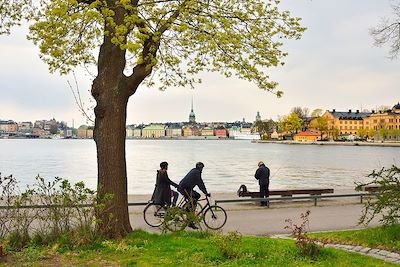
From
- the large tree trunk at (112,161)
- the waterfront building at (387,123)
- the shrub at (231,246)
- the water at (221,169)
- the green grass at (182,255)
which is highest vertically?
the waterfront building at (387,123)

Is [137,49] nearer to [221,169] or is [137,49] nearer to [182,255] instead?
[182,255]

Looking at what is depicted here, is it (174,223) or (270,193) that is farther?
(270,193)

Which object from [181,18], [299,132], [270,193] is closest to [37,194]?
[181,18]

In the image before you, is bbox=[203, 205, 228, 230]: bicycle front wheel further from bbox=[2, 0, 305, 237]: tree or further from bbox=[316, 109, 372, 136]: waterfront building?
bbox=[316, 109, 372, 136]: waterfront building

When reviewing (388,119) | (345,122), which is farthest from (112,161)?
(345,122)

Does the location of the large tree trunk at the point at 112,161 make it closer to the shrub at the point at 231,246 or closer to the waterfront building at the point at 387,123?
the shrub at the point at 231,246

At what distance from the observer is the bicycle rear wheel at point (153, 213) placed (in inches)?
497

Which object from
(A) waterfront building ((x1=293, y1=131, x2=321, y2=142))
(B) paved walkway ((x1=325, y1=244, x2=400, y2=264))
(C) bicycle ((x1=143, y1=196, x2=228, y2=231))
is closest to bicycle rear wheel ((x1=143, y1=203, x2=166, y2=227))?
(C) bicycle ((x1=143, y1=196, x2=228, y2=231))

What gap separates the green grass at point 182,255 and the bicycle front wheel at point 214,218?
10.1ft

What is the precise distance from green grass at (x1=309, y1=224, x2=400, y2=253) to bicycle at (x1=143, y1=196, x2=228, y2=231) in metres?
2.69

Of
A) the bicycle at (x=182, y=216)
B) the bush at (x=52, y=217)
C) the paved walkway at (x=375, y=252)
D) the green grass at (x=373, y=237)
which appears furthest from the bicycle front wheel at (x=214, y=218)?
the bush at (x=52, y=217)

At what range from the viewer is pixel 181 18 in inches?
388

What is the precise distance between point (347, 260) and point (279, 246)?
133 cm

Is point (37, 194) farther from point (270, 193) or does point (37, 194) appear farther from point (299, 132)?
point (299, 132)
